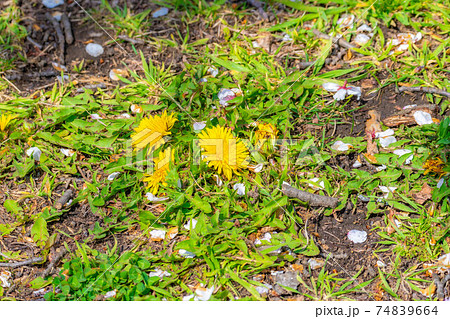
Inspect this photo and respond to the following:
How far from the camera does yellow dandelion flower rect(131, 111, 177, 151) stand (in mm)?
2648

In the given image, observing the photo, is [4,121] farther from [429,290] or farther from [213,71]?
[429,290]

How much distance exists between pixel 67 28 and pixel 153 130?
1.30 metres

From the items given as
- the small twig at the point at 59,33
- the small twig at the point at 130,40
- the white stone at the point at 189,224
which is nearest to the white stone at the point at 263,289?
the white stone at the point at 189,224

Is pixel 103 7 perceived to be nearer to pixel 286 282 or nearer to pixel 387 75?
pixel 387 75

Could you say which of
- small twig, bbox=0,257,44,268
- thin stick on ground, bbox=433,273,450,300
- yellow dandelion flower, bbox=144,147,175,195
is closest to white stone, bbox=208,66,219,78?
yellow dandelion flower, bbox=144,147,175,195

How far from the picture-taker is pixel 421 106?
2830mm

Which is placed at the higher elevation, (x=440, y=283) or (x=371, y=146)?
(x=371, y=146)

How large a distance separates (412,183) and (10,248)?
2192mm

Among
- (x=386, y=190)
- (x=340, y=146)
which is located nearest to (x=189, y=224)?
(x=340, y=146)

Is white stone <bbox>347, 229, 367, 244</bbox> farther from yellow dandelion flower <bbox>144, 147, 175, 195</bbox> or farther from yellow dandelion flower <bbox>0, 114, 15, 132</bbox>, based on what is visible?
yellow dandelion flower <bbox>0, 114, 15, 132</bbox>

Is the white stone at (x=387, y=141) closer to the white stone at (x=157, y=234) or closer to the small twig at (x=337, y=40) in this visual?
the small twig at (x=337, y=40)

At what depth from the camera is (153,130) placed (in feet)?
8.70
